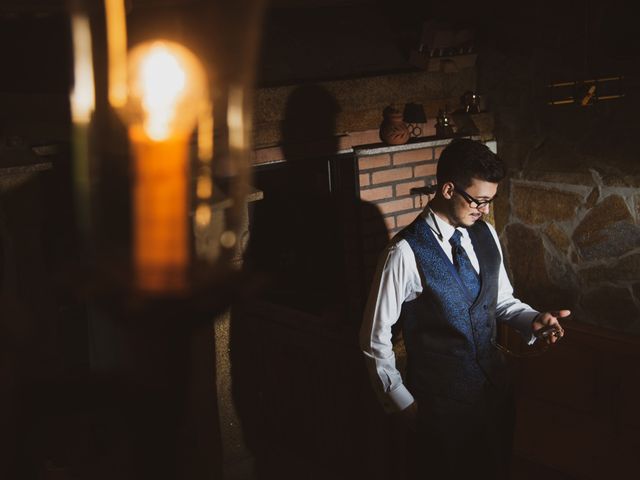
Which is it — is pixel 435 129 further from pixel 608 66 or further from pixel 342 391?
pixel 342 391

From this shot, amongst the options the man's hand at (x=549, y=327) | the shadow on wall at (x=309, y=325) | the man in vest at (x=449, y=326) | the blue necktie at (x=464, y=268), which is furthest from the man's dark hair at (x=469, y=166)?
the shadow on wall at (x=309, y=325)

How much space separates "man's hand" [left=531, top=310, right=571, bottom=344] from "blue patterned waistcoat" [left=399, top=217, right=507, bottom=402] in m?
0.21

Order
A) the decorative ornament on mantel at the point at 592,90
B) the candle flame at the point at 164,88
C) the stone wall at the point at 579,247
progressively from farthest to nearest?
1. the stone wall at the point at 579,247
2. the decorative ornament on mantel at the point at 592,90
3. the candle flame at the point at 164,88

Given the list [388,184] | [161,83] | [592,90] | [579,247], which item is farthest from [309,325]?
[161,83]

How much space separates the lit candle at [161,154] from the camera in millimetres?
741

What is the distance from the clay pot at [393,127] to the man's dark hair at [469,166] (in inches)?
56.6

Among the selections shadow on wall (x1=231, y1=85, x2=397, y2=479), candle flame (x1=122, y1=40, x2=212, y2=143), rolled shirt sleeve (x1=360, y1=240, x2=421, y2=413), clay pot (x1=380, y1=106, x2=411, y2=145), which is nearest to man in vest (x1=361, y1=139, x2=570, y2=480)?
rolled shirt sleeve (x1=360, y1=240, x2=421, y2=413)

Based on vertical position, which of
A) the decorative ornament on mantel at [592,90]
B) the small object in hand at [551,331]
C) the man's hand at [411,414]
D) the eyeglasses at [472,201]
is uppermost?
the decorative ornament on mantel at [592,90]

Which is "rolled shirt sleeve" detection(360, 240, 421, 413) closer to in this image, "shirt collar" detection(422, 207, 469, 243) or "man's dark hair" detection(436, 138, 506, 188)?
"shirt collar" detection(422, 207, 469, 243)

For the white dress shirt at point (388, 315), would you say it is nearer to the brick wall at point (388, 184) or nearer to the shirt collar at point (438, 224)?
the shirt collar at point (438, 224)

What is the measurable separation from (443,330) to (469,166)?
0.68m

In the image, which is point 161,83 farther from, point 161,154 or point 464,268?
point 464,268

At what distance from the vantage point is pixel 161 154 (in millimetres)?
802

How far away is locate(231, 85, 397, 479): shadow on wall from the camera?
4105 mm
